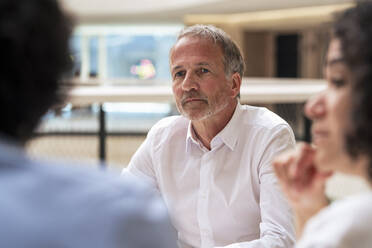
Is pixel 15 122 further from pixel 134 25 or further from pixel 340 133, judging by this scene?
pixel 134 25

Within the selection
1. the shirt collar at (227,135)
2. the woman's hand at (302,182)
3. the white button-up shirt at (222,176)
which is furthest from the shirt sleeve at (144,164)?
the woman's hand at (302,182)

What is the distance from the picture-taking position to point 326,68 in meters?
1.01

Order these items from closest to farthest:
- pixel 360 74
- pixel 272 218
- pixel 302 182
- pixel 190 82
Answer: pixel 360 74, pixel 302 182, pixel 272 218, pixel 190 82

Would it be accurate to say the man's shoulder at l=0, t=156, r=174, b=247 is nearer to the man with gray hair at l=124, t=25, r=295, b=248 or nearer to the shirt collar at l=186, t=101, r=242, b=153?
the man with gray hair at l=124, t=25, r=295, b=248

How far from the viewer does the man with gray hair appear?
6.11ft

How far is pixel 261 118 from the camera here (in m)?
1.99

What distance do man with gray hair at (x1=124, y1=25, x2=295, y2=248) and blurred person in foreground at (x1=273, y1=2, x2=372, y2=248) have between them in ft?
2.56

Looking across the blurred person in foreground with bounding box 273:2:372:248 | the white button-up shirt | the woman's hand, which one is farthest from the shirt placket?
the blurred person in foreground with bounding box 273:2:372:248

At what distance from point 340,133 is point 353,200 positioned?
132 mm

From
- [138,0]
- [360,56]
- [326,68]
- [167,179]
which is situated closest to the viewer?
[360,56]

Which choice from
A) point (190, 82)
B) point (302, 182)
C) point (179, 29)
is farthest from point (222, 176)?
point (179, 29)

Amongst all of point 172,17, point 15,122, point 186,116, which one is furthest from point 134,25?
point 15,122

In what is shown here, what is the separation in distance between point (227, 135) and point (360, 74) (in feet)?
3.61

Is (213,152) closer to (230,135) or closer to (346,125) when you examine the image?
(230,135)
